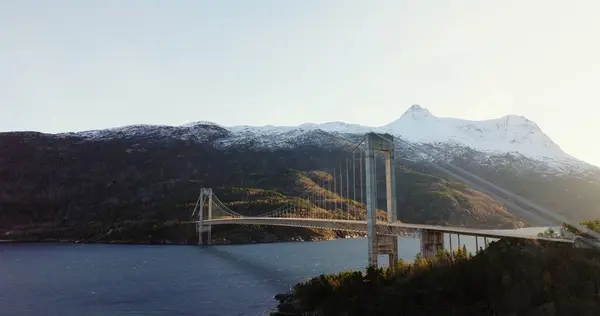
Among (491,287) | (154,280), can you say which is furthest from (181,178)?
(491,287)


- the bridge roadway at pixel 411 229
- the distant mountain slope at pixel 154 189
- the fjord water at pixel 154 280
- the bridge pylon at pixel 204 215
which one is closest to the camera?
the bridge roadway at pixel 411 229

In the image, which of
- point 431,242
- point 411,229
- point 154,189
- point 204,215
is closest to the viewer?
point 431,242

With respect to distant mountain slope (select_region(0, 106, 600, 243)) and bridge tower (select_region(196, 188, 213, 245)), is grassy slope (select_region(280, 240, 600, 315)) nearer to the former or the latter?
bridge tower (select_region(196, 188, 213, 245))

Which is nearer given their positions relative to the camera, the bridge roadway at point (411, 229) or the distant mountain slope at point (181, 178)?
the bridge roadway at point (411, 229)

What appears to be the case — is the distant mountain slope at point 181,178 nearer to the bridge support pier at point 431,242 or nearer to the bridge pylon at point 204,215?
the bridge pylon at point 204,215

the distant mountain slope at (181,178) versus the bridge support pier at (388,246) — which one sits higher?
the distant mountain slope at (181,178)

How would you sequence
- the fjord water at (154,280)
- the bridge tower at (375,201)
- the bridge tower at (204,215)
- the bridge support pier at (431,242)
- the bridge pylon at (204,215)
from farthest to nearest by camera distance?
the bridge pylon at (204,215)
the bridge tower at (204,215)
the bridge tower at (375,201)
the fjord water at (154,280)
the bridge support pier at (431,242)

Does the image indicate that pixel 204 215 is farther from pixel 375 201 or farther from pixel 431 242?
pixel 431 242

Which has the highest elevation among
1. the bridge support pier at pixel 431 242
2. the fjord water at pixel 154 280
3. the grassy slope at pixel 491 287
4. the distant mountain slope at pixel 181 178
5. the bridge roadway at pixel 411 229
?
the distant mountain slope at pixel 181 178

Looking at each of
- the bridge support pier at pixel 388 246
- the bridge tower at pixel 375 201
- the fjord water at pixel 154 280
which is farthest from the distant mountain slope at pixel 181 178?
the bridge support pier at pixel 388 246
